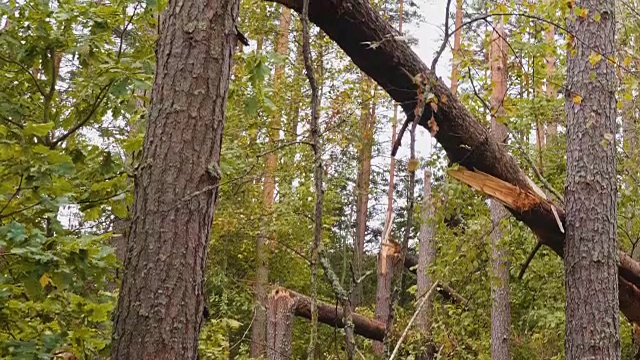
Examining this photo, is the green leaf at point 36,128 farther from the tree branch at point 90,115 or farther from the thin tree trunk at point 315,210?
the thin tree trunk at point 315,210

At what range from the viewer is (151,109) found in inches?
99.3

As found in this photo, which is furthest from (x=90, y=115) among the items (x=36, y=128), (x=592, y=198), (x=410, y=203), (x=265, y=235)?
(x=265, y=235)

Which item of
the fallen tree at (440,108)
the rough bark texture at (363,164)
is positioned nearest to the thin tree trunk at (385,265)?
the rough bark texture at (363,164)

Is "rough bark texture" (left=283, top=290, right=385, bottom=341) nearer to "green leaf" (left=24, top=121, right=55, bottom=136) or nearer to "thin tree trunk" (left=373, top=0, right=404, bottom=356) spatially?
"thin tree trunk" (left=373, top=0, right=404, bottom=356)

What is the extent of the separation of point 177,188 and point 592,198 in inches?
128

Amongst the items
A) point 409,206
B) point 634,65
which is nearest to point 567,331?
point 409,206

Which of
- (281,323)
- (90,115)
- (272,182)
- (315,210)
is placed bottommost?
(281,323)

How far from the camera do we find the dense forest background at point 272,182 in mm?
2451

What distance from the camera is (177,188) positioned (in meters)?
2.40

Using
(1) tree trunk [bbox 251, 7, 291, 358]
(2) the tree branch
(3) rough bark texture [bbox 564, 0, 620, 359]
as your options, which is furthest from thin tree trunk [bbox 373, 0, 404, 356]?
(2) the tree branch

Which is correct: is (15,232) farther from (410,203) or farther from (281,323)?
(281,323)

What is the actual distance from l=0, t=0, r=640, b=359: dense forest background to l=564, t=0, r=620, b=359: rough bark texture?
144mm

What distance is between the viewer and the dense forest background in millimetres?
2451

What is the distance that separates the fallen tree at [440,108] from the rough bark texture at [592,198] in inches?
9.0
